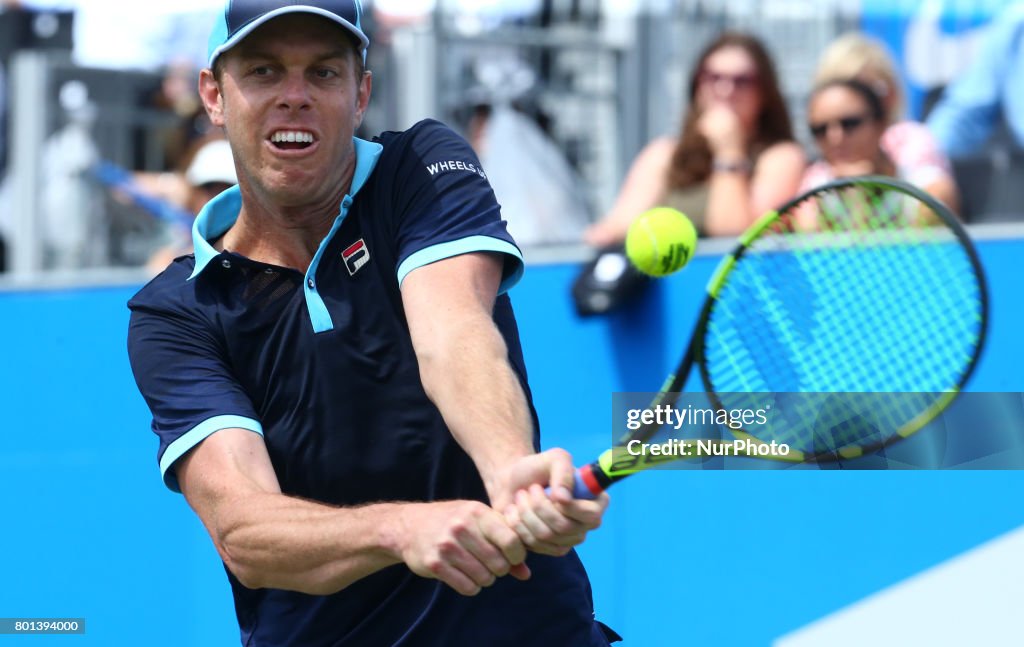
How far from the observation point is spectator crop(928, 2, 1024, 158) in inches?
183

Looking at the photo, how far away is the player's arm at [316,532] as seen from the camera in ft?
7.16

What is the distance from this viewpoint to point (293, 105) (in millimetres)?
2533

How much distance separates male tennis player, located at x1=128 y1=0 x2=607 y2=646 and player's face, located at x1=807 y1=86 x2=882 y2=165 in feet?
7.49

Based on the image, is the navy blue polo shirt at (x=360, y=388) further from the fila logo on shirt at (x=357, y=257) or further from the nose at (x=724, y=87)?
the nose at (x=724, y=87)

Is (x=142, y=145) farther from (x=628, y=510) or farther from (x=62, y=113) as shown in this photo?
(x=628, y=510)

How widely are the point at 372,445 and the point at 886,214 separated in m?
1.63

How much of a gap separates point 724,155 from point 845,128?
38 centimetres

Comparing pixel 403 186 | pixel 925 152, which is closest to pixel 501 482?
pixel 403 186

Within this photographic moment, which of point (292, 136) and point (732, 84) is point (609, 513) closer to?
point (732, 84)

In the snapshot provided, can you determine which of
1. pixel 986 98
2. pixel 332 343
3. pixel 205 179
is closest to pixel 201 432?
pixel 332 343

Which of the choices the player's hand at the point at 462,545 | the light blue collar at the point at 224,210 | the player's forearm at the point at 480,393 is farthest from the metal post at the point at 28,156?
the player's hand at the point at 462,545

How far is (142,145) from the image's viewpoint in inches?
249

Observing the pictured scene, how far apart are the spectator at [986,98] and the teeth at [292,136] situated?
275 cm

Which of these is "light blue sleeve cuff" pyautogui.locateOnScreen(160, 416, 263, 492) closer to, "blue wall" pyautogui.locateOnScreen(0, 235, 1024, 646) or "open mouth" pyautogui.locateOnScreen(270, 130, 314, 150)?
"open mouth" pyautogui.locateOnScreen(270, 130, 314, 150)
